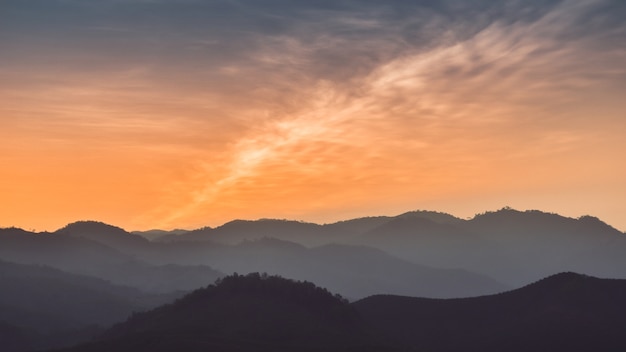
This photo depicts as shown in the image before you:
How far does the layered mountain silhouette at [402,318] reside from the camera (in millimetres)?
92812

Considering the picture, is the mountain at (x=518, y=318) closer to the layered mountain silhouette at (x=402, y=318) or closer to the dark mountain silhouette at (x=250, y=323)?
the layered mountain silhouette at (x=402, y=318)

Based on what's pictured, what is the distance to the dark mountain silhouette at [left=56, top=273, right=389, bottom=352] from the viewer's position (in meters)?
74.8

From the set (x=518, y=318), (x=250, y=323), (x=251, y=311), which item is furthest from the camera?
(x=518, y=318)

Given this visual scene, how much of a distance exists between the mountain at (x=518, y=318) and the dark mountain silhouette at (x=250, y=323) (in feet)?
34.0

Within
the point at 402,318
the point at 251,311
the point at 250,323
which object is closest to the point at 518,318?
the point at 402,318

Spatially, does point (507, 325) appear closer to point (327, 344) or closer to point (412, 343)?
point (412, 343)

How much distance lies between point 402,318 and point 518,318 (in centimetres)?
1748

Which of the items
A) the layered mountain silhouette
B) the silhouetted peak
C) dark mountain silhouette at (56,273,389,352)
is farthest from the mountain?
dark mountain silhouette at (56,273,389,352)

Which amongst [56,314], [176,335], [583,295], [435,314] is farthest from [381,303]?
[56,314]

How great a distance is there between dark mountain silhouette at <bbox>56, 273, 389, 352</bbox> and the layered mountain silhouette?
0.48 ft

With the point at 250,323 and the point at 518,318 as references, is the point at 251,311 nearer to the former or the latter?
the point at 250,323

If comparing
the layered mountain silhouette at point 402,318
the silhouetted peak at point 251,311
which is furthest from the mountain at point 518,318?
the silhouetted peak at point 251,311

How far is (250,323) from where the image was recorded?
311 ft

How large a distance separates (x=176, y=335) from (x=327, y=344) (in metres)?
18.9
